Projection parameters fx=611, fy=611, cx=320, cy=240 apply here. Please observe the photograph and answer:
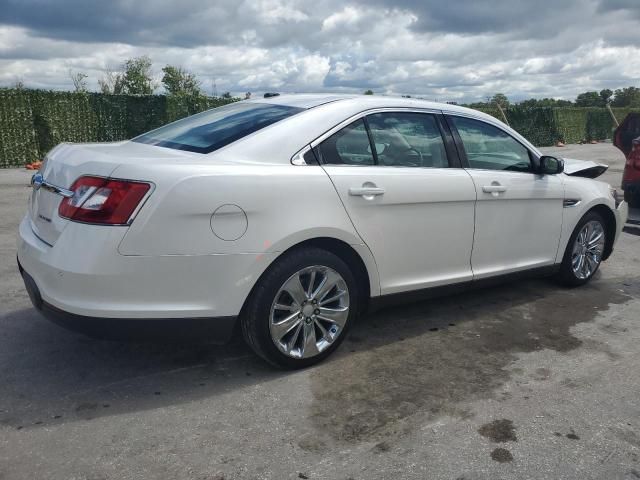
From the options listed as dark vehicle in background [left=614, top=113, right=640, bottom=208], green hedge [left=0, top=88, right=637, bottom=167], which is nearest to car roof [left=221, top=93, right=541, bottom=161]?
dark vehicle in background [left=614, top=113, right=640, bottom=208]

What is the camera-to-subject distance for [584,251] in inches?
214

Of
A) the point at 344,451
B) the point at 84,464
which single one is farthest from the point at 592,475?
the point at 84,464

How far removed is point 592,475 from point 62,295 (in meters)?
2.59

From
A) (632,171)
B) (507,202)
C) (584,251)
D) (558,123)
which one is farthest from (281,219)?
(558,123)

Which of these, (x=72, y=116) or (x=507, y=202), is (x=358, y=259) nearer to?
(x=507, y=202)

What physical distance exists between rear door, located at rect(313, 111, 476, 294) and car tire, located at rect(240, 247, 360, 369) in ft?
1.02

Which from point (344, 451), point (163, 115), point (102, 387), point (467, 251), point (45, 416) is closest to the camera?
point (344, 451)

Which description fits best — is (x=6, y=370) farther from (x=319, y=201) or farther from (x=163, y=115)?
(x=163, y=115)

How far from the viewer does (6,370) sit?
3496 mm

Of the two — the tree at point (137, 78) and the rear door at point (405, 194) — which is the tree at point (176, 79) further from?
the rear door at point (405, 194)

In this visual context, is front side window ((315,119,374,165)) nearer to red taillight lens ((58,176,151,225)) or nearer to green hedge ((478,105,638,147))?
red taillight lens ((58,176,151,225))

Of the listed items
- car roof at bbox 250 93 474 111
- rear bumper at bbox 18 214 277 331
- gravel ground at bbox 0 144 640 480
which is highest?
car roof at bbox 250 93 474 111

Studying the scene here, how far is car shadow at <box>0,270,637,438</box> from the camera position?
10.5ft

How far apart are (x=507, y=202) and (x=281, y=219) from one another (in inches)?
79.4
